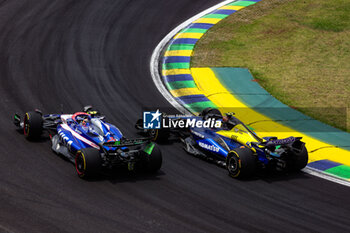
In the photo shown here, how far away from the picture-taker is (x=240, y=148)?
1284 centimetres

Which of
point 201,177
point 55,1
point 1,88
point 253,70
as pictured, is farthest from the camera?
point 55,1

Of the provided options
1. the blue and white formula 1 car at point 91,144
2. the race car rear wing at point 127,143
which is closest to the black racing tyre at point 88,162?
the blue and white formula 1 car at point 91,144

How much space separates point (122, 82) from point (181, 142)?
5.18 m

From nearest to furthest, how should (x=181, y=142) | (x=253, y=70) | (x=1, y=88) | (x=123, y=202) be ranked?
(x=123, y=202) < (x=181, y=142) < (x=1, y=88) < (x=253, y=70)

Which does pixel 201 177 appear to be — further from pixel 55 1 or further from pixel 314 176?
pixel 55 1

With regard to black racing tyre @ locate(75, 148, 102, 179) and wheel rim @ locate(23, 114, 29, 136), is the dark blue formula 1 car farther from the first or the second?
wheel rim @ locate(23, 114, 29, 136)

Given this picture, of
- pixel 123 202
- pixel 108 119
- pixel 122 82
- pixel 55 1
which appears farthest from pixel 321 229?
pixel 55 1

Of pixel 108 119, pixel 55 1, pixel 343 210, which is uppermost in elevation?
pixel 55 1

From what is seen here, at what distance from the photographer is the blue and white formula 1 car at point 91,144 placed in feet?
39.1

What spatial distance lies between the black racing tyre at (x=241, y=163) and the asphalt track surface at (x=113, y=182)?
0.78 ft

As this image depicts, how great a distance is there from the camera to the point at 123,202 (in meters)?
10.9

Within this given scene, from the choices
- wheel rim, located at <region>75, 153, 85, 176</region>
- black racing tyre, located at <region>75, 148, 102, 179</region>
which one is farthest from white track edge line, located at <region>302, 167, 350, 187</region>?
wheel rim, located at <region>75, 153, 85, 176</region>

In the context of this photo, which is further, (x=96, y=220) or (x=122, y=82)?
(x=122, y=82)

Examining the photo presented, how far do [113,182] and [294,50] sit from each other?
1457cm
